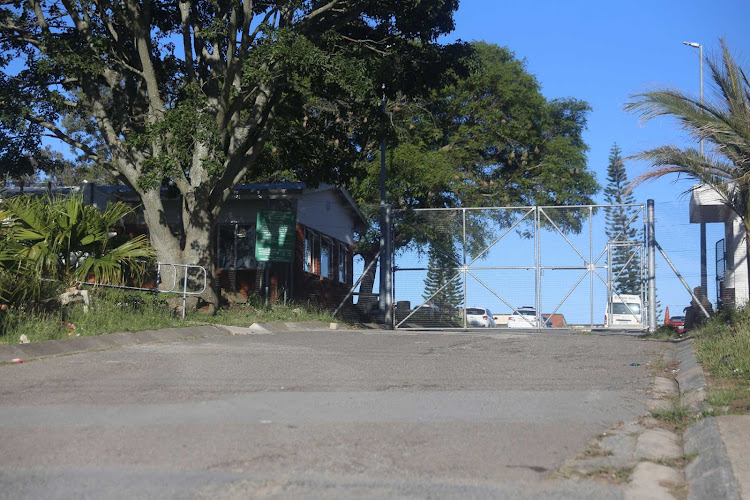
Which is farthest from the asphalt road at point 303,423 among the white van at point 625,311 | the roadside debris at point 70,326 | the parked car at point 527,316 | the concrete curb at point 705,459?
the parked car at point 527,316

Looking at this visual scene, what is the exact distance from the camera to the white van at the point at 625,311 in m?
18.3

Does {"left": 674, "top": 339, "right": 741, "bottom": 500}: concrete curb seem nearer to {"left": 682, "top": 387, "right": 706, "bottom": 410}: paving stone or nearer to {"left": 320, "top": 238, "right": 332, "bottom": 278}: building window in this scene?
{"left": 682, "top": 387, "right": 706, "bottom": 410}: paving stone

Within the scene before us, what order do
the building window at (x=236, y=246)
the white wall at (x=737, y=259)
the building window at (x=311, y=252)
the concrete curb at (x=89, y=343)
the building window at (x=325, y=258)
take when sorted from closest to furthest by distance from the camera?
the concrete curb at (x=89, y=343) < the white wall at (x=737, y=259) < the building window at (x=236, y=246) < the building window at (x=311, y=252) < the building window at (x=325, y=258)

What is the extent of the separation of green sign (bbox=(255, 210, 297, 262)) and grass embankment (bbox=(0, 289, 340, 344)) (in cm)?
383

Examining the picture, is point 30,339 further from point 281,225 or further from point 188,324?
point 281,225

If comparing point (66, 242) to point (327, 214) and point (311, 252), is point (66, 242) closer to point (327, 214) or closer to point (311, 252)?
point (311, 252)

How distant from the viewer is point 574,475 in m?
4.98

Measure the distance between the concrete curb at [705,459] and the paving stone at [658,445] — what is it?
3.0 inches

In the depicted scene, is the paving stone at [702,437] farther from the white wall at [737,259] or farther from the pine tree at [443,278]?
the pine tree at [443,278]

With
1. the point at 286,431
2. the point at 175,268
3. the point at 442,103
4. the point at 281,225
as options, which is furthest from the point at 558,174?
the point at 286,431

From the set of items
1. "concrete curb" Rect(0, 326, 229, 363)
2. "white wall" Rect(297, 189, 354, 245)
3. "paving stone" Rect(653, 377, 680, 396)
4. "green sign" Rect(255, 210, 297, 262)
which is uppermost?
"white wall" Rect(297, 189, 354, 245)

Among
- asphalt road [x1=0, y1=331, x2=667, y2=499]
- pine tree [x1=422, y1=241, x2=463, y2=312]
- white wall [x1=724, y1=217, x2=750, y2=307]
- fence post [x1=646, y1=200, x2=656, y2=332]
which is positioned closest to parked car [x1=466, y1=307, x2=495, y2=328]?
pine tree [x1=422, y1=241, x2=463, y2=312]

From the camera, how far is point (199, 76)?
19.4 m

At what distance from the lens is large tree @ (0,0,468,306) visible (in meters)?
16.3
